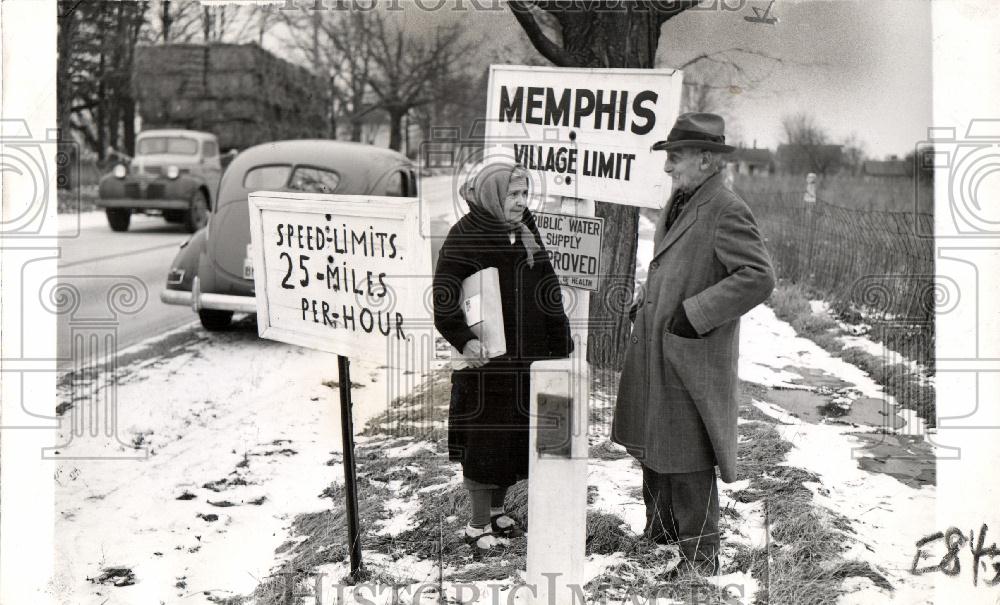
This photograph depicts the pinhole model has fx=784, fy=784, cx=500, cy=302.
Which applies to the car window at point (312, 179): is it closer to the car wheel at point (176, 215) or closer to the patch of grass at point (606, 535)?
the patch of grass at point (606, 535)

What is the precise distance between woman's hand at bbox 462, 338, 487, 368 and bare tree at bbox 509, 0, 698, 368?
151 centimetres

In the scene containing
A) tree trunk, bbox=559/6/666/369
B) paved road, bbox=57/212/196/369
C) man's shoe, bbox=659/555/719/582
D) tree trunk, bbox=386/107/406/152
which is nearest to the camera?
man's shoe, bbox=659/555/719/582

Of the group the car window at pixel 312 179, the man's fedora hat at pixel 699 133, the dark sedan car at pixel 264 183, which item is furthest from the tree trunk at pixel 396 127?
the man's fedora hat at pixel 699 133

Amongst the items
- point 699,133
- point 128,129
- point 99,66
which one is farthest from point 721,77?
point 128,129

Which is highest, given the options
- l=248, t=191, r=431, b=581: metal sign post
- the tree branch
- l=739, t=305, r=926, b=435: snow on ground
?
the tree branch

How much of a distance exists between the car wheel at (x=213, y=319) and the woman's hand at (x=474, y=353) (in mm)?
3908

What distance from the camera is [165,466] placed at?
3.96 m

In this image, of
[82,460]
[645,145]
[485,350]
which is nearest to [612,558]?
[485,350]

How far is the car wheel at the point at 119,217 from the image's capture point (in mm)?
9805

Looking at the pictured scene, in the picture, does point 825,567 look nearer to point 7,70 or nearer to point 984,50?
point 984,50

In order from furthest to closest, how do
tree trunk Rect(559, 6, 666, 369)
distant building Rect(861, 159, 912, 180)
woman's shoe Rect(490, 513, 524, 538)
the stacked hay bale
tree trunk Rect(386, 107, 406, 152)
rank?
the stacked hay bale → tree trunk Rect(386, 107, 406, 152) → tree trunk Rect(559, 6, 666, 369) → distant building Rect(861, 159, 912, 180) → woman's shoe Rect(490, 513, 524, 538)

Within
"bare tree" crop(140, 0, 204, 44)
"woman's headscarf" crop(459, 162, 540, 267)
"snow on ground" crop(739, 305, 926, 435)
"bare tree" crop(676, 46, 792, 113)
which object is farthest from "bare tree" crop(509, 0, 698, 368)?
"bare tree" crop(140, 0, 204, 44)

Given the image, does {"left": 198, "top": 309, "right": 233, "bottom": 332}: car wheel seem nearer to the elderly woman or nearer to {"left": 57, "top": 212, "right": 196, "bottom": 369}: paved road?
{"left": 57, "top": 212, "right": 196, "bottom": 369}: paved road

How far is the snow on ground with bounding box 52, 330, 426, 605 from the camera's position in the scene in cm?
316
